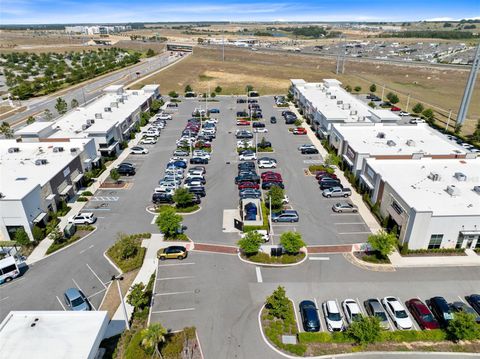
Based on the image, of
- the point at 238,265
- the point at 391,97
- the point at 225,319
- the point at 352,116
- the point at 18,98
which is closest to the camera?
the point at 225,319

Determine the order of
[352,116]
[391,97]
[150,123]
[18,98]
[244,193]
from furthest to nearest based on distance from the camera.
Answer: [18,98] → [391,97] → [150,123] → [352,116] → [244,193]

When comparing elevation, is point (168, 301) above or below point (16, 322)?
below

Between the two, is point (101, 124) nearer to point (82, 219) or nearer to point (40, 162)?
point (40, 162)

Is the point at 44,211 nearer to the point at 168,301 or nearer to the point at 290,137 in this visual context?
the point at 168,301

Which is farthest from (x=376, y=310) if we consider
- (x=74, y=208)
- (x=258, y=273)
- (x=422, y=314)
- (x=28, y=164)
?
(x=28, y=164)

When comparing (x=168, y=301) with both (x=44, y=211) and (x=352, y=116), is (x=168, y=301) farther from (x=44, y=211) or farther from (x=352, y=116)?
(x=352, y=116)

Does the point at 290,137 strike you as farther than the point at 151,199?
Yes

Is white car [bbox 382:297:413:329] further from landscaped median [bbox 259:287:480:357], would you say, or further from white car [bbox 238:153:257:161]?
white car [bbox 238:153:257:161]

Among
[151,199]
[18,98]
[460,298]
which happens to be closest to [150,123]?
[151,199]
